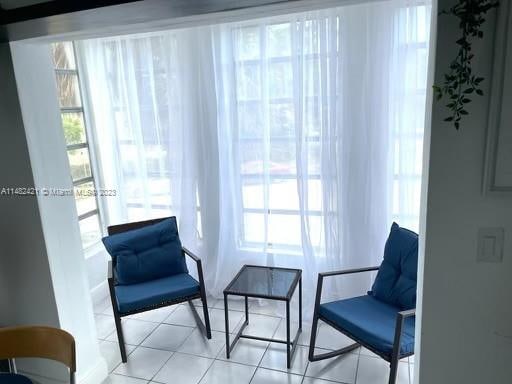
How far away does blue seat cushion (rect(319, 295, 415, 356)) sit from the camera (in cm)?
199

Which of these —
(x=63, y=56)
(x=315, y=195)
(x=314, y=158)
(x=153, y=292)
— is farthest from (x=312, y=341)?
(x=63, y=56)

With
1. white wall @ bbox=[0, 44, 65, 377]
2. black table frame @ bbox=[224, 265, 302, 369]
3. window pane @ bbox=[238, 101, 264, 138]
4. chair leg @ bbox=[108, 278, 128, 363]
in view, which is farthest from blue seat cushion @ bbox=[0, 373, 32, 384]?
window pane @ bbox=[238, 101, 264, 138]

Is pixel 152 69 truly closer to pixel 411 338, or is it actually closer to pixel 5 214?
pixel 5 214

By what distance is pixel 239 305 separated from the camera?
3.25 metres

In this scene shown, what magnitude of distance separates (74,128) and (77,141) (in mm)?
116

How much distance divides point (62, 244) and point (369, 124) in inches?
81.4

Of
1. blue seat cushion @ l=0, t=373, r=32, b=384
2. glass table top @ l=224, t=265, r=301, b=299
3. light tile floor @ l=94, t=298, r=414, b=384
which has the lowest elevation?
light tile floor @ l=94, t=298, r=414, b=384

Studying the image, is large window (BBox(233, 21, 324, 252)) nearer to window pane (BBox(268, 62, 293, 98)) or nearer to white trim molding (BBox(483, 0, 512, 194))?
window pane (BBox(268, 62, 293, 98))

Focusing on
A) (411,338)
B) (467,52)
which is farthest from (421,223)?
(411,338)

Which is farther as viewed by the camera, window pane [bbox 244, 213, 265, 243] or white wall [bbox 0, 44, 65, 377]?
window pane [bbox 244, 213, 265, 243]

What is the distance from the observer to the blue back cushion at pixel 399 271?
2.27 meters

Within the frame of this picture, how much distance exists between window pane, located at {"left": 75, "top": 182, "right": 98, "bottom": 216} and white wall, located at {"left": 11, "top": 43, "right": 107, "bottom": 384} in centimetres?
126

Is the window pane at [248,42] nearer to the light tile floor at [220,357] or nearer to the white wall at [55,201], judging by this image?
the white wall at [55,201]

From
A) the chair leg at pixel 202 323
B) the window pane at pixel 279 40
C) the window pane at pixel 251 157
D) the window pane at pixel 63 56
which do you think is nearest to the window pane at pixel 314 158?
the window pane at pixel 251 157
